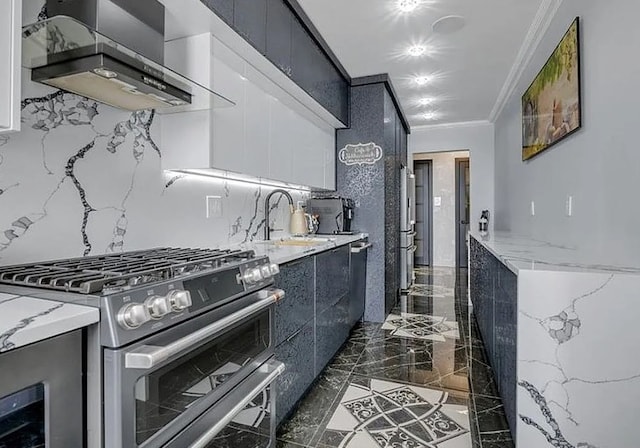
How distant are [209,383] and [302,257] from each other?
37.7 inches

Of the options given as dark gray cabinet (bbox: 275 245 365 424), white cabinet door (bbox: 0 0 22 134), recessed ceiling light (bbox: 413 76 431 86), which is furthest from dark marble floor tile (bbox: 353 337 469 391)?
recessed ceiling light (bbox: 413 76 431 86)

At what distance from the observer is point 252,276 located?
1428mm

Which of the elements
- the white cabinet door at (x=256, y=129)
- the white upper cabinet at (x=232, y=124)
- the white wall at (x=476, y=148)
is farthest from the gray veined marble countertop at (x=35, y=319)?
the white wall at (x=476, y=148)

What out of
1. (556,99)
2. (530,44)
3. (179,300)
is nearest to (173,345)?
(179,300)

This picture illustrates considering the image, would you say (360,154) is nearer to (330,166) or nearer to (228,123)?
(330,166)

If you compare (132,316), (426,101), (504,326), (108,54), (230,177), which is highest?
(426,101)

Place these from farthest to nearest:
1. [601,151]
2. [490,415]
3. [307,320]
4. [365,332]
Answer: [365,332], [307,320], [490,415], [601,151]

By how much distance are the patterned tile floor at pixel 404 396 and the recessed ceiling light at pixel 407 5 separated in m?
2.53

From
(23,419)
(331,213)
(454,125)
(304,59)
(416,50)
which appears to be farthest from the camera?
(454,125)

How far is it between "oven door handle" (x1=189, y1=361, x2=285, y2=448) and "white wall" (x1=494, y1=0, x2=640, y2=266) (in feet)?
4.99

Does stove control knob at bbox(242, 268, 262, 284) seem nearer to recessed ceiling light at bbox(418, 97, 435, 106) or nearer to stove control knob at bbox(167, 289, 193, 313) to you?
stove control knob at bbox(167, 289, 193, 313)

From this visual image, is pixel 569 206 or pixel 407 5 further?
pixel 407 5

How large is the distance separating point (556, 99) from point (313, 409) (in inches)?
102

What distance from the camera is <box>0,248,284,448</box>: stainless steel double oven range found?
0.86 meters
